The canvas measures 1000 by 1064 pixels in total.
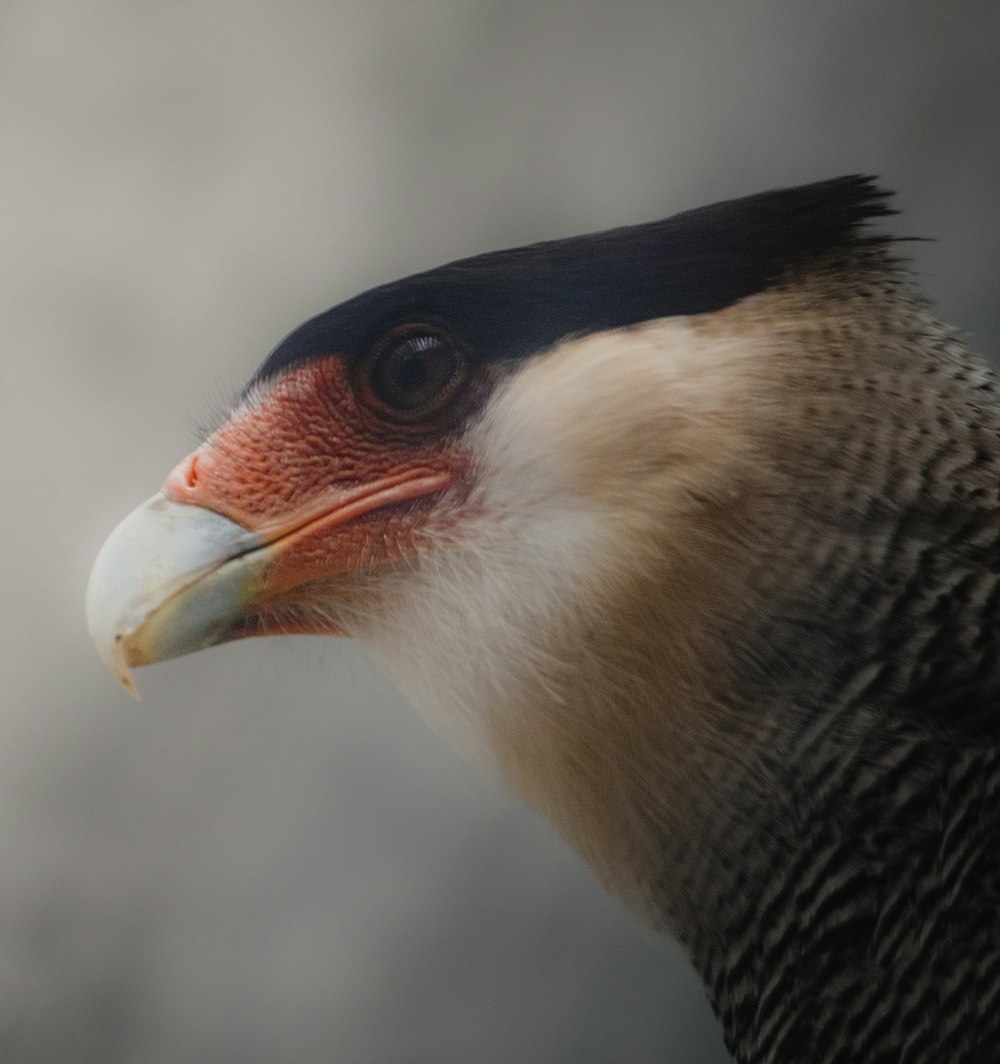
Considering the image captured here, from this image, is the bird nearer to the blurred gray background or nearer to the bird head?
the bird head

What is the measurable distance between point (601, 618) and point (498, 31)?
75cm

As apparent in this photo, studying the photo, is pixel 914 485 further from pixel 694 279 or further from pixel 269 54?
pixel 269 54

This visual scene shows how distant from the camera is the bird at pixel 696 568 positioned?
2.16 ft

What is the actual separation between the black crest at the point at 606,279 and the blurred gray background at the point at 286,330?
40 cm

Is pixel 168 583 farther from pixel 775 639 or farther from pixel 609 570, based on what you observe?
pixel 775 639

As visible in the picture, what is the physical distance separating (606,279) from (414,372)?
0.15m

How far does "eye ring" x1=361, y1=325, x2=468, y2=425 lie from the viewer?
2.51 ft

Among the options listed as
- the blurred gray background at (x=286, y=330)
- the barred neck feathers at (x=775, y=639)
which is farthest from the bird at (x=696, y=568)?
the blurred gray background at (x=286, y=330)

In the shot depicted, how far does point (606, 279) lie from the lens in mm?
738

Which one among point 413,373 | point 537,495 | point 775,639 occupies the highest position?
point 413,373

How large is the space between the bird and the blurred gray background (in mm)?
386

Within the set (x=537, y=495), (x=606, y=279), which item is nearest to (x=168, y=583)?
(x=537, y=495)

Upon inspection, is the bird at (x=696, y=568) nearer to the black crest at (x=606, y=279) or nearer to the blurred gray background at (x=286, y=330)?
the black crest at (x=606, y=279)

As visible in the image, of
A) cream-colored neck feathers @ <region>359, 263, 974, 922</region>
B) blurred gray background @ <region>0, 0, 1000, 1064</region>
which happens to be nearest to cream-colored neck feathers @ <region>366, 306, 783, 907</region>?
cream-colored neck feathers @ <region>359, 263, 974, 922</region>
